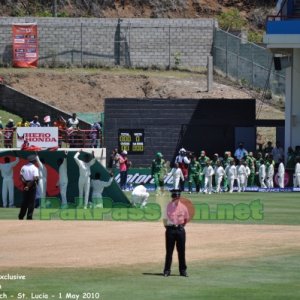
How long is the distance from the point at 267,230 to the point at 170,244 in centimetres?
882

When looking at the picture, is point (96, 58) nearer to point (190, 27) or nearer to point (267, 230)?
point (190, 27)

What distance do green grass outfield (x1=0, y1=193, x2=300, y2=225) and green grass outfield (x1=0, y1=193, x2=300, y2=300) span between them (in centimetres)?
768

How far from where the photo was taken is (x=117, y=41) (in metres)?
65.6

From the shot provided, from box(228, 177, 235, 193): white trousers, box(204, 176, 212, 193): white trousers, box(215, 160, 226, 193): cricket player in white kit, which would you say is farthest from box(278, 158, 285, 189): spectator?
box(204, 176, 212, 193): white trousers

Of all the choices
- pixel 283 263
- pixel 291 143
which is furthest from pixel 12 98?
pixel 283 263

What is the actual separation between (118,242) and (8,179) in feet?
36.8

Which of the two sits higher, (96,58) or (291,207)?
(96,58)

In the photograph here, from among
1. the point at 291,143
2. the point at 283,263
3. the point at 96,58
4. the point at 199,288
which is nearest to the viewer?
the point at 199,288

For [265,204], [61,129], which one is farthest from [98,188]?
[61,129]

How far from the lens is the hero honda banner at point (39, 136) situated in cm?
4828

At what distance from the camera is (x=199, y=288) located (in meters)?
19.7

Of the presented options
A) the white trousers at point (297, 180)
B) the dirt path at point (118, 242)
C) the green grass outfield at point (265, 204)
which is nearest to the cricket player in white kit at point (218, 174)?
the green grass outfield at point (265, 204)

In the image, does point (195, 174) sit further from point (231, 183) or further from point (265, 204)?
point (265, 204)

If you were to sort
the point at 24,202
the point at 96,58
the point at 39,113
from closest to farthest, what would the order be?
the point at 24,202 < the point at 39,113 < the point at 96,58
